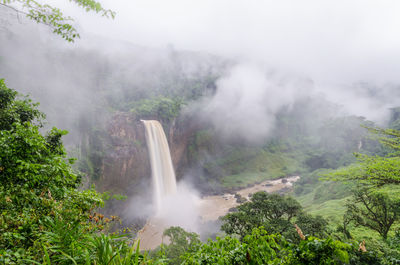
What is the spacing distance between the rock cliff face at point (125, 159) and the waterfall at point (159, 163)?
1.25 m

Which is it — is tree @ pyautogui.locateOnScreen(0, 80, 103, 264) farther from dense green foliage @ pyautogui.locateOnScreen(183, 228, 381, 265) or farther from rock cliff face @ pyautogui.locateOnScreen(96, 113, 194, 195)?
rock cliff face @ pyautogui.locateOnScreen(96, 113, 194, 195)

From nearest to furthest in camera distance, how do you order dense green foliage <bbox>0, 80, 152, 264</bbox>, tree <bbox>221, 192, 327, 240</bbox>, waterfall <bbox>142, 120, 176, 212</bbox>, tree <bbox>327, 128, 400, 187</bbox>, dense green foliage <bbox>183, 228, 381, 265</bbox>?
dense green foliage <bbox>183, 228, 381, 265</bbox> → dense green foliage <bbox>0, 80, 152, 264</bbox> → tree <bbox>327, 128, 400, 187</bbox> → tree <bbox>221, 192, 327, 240</bbox> → waterfall <bbox>142, 120, 176, 212</bbox>

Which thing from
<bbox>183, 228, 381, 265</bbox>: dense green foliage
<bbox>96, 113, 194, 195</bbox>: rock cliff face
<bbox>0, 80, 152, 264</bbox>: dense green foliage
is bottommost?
<bbox>183, 228, 381, 265</bbox>: dense green foliage

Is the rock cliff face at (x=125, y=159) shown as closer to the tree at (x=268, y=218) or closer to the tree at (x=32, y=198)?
the tree at (x=268, y=218)

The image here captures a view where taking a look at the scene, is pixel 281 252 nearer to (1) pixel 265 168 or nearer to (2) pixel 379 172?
(2) pixel 379 172

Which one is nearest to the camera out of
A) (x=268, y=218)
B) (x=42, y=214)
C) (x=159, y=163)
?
(x=42, y=214)

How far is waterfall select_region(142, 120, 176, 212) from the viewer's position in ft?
141

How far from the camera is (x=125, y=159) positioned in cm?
3766

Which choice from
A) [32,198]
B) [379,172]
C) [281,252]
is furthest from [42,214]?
[379,172]

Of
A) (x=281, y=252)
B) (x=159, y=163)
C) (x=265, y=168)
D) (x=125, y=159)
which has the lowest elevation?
(x=281, y=252)

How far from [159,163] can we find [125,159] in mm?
8974

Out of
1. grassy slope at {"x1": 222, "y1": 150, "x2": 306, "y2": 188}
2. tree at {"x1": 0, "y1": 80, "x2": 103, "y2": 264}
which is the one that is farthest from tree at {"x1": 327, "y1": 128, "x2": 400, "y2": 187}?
grassy slope at {"x1": 222, "y1": 150, "x2": 306, "y2": 188}

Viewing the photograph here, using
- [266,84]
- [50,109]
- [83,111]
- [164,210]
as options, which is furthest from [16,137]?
[266,84]

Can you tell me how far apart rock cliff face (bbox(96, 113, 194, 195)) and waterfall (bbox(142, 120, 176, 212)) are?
125 cm
